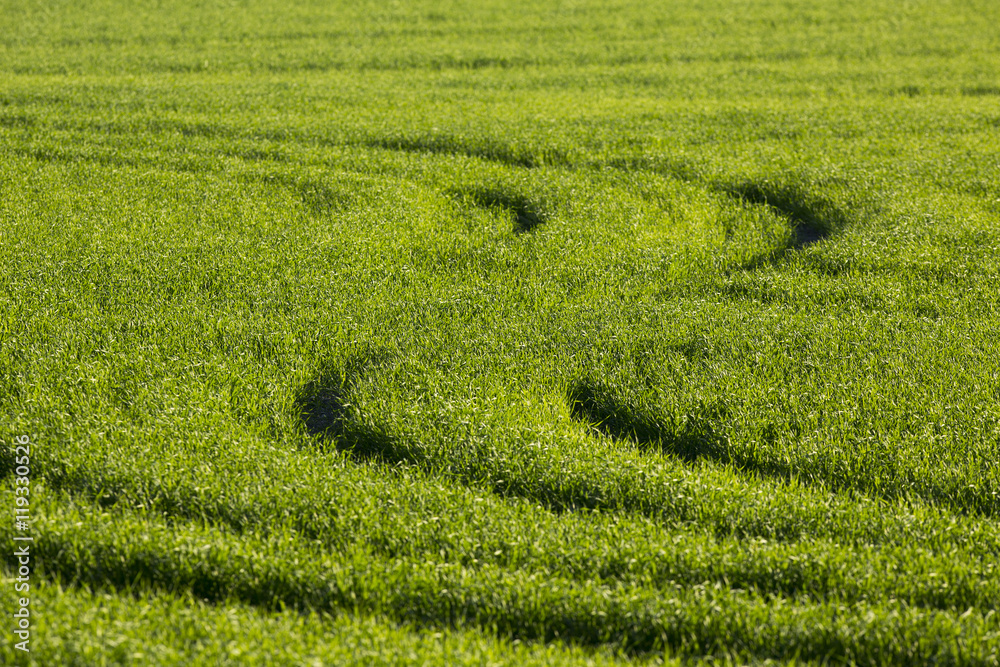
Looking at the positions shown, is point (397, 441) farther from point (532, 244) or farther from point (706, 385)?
point (532, 244)

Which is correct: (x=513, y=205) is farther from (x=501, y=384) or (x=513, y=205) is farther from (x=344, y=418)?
(x=344, y=418)

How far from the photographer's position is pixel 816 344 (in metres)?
6.35

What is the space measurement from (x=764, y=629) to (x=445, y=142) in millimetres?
8855

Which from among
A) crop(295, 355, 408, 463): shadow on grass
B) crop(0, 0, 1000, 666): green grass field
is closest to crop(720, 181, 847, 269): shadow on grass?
crop(0, 0, 1000, 666): green grass field

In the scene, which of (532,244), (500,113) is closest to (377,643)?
(532,244)
